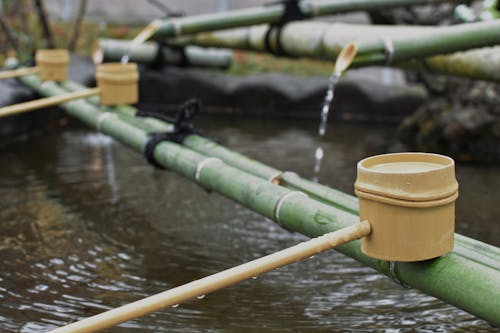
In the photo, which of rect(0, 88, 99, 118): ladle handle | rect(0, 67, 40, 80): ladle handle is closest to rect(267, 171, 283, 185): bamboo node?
rect(0, 88, 99, 118): ladle handle

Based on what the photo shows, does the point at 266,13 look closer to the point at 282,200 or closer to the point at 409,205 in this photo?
the point at 282,200

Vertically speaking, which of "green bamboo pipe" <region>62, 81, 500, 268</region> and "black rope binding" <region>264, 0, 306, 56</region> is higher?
"black rope binding" <region>264, 0, 306, 56</region>

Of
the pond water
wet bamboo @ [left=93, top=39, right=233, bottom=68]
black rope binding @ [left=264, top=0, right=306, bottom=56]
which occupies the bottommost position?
the pond water

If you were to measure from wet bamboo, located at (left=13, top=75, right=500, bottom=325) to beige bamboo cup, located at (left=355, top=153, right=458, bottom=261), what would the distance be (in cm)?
11

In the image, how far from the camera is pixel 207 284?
2.30 meters

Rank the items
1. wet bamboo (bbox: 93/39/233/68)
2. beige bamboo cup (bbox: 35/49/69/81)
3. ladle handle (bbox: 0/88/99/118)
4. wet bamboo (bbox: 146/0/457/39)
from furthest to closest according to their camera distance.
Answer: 1. wet bamboo (bbox: 93/39/233/68)
2. beige bamboo cup (bbox: 35/49/69/81)
3. wet bamboo (bbox: 146/0/457/39)
4. ladle handle (bbox: 0/88/99/118)

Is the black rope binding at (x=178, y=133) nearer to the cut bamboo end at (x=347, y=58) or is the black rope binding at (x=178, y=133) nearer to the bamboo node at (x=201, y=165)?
the bamboo node at (x=201, y=165)

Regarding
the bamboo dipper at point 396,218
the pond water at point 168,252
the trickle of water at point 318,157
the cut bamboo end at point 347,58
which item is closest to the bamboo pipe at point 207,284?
the bamboo dipper at point 396,218

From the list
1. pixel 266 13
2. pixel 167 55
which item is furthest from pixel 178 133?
pixel 167 55

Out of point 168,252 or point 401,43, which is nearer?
point 401,43

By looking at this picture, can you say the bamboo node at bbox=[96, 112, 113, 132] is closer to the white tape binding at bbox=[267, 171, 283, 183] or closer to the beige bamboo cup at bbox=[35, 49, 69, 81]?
the beige bamboo cup at bbox=[35, 49, 69, 81]

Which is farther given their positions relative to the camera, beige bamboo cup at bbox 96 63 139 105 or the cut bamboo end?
beige bamboo cup at bbox 96 63 139 105

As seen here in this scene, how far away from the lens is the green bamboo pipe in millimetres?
2725

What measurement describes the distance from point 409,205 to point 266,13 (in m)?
4.30
